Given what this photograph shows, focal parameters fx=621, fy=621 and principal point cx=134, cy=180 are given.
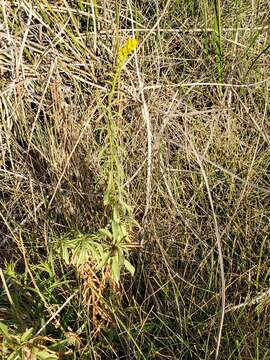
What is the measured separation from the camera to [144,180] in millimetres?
1259

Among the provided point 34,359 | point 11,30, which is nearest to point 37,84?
point 11,30

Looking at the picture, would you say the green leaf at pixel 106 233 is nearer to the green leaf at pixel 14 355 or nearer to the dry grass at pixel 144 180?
the dry grass at pixel 144 180

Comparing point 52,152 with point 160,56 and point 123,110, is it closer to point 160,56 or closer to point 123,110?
point 123,110

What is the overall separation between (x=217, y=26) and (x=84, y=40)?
1.09 ft

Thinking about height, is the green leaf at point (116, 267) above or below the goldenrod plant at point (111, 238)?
below

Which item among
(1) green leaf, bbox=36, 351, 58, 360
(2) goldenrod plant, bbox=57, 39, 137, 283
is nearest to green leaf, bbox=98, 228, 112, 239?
(2) goldenrod plant, bbox=57, 39, 137, 283

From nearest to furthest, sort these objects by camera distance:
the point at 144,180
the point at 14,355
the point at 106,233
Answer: the point at 14,355 → the point at 106,233 → the point at 144,180

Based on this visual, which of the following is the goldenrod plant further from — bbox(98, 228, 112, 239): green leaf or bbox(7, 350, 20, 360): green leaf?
bbox(7, 350, 20, 360): green leaf

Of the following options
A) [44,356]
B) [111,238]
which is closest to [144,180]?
[111,238]

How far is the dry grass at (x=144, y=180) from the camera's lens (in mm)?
1134

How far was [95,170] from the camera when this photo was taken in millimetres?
1305

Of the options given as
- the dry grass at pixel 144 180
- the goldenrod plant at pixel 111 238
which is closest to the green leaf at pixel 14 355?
the dry grass at pixel 144 180

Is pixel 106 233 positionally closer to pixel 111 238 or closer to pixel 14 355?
pixel 111 238

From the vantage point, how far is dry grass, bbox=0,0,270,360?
3.72 feet
